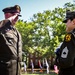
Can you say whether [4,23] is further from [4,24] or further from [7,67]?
[7,67]

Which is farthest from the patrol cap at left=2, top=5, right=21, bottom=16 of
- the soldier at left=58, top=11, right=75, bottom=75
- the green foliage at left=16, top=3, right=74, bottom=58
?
the green foliage at left=16, top=3, right=74, bottom=58

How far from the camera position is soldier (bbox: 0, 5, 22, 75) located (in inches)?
182

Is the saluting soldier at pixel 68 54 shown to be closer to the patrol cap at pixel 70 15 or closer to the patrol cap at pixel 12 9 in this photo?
the patrol cap at pixel 70 15

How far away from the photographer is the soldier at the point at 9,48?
15.1ft

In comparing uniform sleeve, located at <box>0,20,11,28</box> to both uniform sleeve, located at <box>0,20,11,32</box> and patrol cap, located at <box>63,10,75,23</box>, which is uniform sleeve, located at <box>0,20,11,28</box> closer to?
uniform sleeve, located at <box>0,20,11,32</box>

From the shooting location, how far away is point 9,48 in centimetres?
461

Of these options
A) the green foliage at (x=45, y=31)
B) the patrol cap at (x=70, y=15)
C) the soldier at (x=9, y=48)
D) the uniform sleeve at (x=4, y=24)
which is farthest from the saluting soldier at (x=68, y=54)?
the green foliage at (x=45, y=31)

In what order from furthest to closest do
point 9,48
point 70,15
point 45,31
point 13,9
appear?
point 45,31 → point 13,9 → point 9,48 → point 70,15

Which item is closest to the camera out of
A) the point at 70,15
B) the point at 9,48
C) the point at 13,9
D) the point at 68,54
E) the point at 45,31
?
the point at 68,54

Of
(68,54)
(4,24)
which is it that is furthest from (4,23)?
(68,54)

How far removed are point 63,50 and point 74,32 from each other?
0.28m

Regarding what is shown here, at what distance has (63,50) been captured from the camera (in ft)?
11.4

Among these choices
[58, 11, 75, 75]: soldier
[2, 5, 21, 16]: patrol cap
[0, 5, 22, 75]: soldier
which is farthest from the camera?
[2, 5, 21, 16]: patrol cap

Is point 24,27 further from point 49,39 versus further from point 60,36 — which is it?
point 60,36
